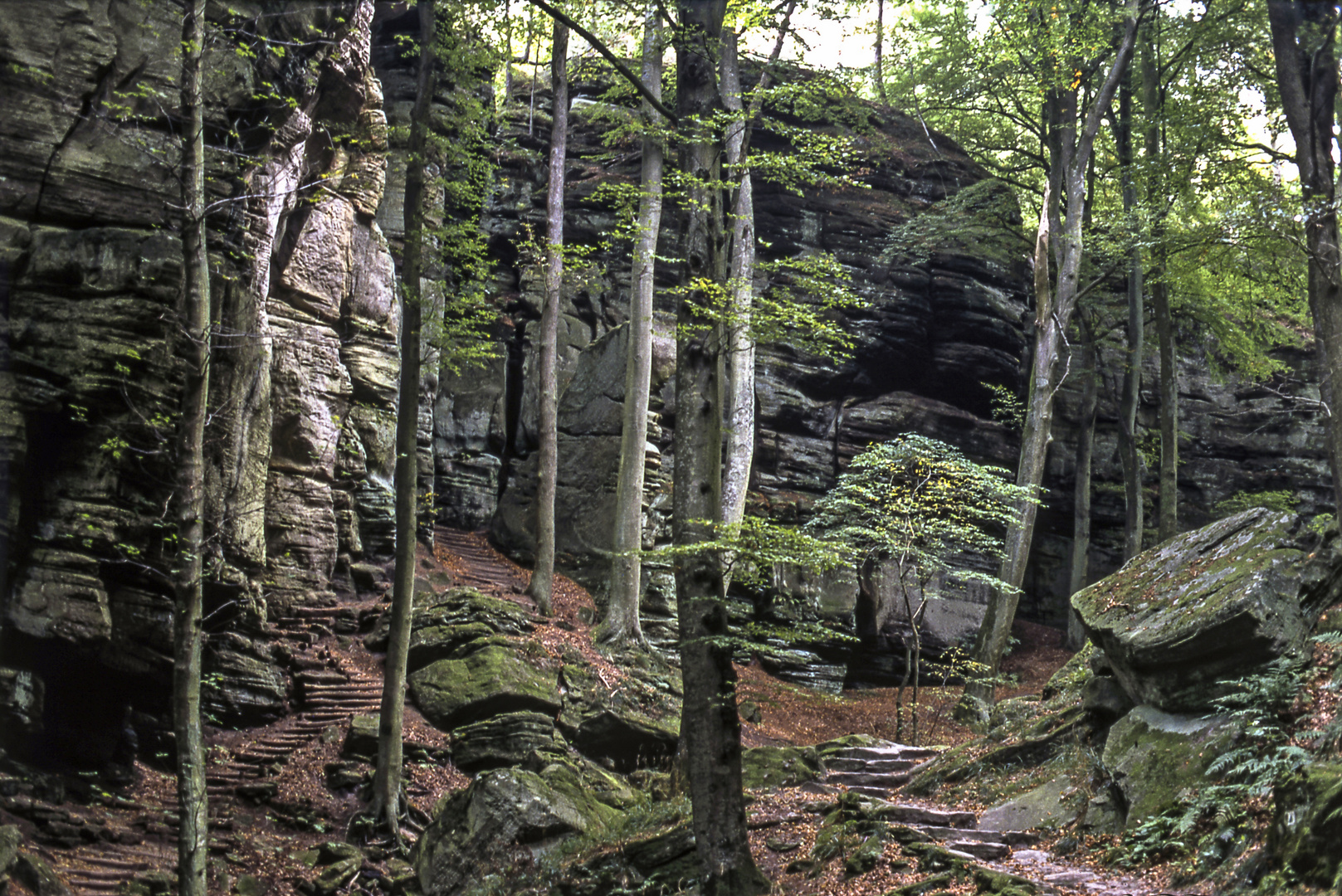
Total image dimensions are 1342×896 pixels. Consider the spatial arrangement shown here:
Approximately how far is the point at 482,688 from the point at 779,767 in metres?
4.44

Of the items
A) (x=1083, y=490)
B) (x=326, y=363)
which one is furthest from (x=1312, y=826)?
(x=1083, y=490)

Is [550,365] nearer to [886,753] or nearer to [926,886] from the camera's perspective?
[886,753]

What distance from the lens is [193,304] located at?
288 inches

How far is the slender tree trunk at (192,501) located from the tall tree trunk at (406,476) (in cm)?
321

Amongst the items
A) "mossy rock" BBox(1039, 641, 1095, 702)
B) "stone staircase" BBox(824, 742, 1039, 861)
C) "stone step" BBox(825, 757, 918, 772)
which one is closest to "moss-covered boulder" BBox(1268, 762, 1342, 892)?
"stone staircase" BBox(824, 742, 1039, 861)

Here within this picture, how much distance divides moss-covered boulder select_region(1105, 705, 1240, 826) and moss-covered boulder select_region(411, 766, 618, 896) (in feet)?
17.3

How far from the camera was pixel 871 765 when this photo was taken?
1121cm

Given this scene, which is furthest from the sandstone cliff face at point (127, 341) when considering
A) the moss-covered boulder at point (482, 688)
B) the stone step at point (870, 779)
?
the stone step at point (870, 779)

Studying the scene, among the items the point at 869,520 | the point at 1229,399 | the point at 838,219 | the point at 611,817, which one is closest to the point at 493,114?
the point at 838,219

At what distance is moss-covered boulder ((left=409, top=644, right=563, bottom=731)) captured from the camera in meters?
12.2

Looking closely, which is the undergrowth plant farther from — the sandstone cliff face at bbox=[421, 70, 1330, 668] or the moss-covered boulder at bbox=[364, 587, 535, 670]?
the sandstone cliff face at bbox=[421, 70, 1330, 668]

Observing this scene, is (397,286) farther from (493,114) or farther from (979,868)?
(979,868)

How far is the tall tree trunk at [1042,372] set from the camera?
13.9m

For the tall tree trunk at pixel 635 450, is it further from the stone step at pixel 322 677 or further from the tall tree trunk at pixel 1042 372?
the tall tree trunk at pixel 1042 372
